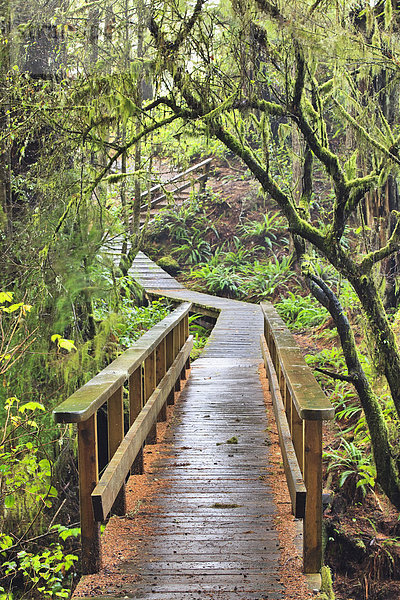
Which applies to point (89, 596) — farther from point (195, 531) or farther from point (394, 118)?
point (394, 118)

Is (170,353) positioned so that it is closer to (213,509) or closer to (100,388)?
(213,509)

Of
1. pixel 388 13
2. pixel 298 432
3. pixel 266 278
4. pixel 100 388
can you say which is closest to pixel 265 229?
pixel 266 278

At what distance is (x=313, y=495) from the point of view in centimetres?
303

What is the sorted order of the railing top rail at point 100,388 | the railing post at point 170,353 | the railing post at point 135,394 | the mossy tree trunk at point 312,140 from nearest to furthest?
the railing top rail at point 100,388 → the railing post at point 135,394 → the mossy tree trunk at point 312,140 → the railing post at point 170,353

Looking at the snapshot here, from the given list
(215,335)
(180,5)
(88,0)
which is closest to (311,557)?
(180,5)

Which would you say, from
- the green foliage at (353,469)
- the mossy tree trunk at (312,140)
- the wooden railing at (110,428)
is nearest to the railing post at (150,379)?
the wooden railing at (110,428)

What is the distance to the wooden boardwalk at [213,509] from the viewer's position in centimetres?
307

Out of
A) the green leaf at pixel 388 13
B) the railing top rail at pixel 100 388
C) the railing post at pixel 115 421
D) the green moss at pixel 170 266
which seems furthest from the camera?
the green moss at pixel 170 266

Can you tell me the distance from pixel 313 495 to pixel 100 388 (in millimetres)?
1254

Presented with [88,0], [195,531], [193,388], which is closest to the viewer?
[195,531]

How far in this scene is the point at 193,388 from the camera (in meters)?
7.70

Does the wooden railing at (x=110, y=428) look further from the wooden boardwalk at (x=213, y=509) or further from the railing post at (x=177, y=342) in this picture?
the railing post at (x=177, y=342)

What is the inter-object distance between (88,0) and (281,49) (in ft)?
18.3

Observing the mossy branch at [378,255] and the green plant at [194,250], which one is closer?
the mossy branch at [378,255]
